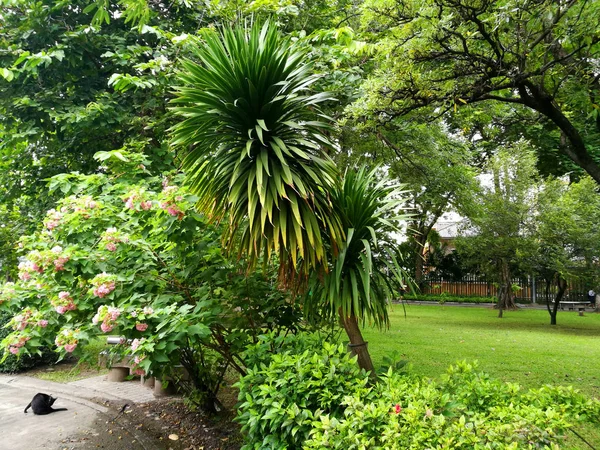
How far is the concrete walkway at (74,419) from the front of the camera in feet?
15.0

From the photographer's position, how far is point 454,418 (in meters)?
2.69

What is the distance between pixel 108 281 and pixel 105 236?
0.40m

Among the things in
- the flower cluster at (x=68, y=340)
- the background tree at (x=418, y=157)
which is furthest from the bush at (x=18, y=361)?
the background tree at (x=418, y=157)

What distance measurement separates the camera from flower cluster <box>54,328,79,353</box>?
3174 millimetres

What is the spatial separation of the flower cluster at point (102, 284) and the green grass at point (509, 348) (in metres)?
2.38

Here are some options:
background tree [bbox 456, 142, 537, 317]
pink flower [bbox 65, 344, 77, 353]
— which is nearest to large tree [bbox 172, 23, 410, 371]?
pink flower [bbox 65, 344, 77, 353]

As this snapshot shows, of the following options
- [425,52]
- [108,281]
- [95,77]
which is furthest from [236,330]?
[95,77]

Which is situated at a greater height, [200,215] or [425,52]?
[425,52]

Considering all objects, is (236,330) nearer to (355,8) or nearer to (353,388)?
(353,388)

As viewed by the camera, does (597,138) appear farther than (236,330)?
Yes

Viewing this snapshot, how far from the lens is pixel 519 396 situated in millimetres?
2885

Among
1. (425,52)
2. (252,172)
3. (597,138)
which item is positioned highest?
(597,138)

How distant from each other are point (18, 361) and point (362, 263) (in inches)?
296

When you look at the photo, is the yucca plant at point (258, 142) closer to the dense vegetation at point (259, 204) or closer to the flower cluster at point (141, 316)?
the dense vegetation at point (259, 204)
